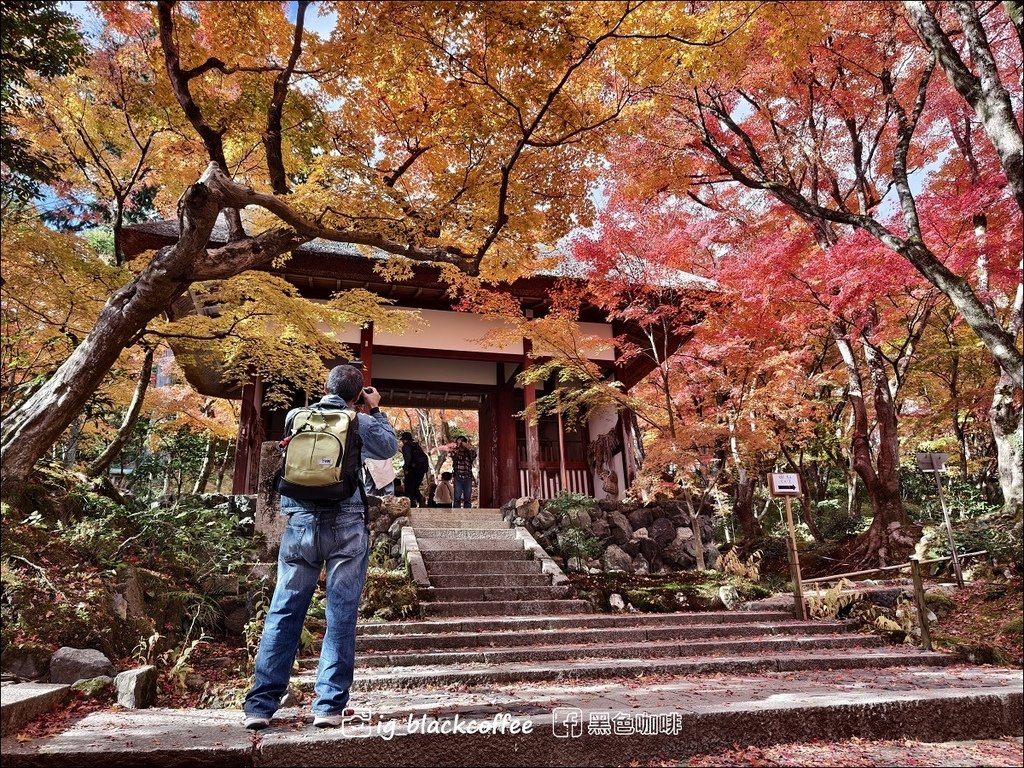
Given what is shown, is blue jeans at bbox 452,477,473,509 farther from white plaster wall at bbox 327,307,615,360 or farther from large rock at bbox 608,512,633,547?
large rock at bbox 608,512,633,547

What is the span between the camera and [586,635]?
18.3ft

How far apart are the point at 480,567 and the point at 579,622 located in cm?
165

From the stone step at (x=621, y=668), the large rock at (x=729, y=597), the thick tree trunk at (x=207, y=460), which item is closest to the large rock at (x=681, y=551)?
the large rock at (x=729, y=597)

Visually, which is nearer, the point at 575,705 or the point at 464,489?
the point at 575,705

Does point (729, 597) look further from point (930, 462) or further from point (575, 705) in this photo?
point (575, 705)

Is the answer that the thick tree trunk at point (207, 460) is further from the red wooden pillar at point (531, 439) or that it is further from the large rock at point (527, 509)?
the large rock at point (527, 509)

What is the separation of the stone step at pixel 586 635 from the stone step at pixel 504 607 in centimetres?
53

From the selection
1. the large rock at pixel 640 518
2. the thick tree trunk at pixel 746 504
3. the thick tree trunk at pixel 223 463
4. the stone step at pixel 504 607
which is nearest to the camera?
the stone step at pixel 504 607

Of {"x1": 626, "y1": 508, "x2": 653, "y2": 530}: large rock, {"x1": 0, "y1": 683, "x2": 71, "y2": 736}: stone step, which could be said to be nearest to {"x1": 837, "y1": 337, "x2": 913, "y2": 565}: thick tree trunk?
{"x1": 626, "y1": 508, "x2": 653, "y2": 530}: large rock

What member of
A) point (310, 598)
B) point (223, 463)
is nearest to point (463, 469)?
point (310, 598)

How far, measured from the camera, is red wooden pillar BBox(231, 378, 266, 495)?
32.1ft

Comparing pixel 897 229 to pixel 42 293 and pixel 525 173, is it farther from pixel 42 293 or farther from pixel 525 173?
pixel 42 293

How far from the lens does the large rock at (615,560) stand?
28.1 ft

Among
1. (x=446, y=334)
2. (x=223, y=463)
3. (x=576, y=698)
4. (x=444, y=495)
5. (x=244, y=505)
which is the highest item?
(x=446, y=334)
